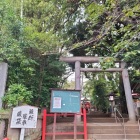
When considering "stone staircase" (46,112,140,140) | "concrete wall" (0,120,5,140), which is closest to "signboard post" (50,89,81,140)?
"stone staircase" (46,112,140,140)

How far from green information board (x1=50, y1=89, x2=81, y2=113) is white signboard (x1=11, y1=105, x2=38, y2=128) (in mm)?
1051

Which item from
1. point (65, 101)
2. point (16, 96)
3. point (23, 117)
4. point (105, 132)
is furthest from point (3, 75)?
point (105, 132)

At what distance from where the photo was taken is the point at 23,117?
193 inches

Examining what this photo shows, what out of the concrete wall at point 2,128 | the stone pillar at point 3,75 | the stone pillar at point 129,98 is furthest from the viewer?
the stone pillar at point 129,98

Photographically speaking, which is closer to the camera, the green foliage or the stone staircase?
the green foliage

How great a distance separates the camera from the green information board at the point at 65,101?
236 inches

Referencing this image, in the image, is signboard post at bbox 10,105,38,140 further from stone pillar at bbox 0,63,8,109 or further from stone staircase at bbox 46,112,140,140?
stone staircase at bbox 46,112,140,140

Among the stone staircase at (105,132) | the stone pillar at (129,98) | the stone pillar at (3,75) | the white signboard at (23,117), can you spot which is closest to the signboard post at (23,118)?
the white signboard at (23,117)

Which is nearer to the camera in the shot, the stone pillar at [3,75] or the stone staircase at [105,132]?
the stone pillar at [3,75]

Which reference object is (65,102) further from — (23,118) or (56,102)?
(23,118)

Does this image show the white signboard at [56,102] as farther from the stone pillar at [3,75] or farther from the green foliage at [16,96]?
the stone pillar at [3,75]

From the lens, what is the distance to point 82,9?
999 cm

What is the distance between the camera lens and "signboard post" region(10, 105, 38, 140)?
15.8 feet

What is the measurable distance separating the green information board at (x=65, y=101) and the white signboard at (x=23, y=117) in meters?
1.05
